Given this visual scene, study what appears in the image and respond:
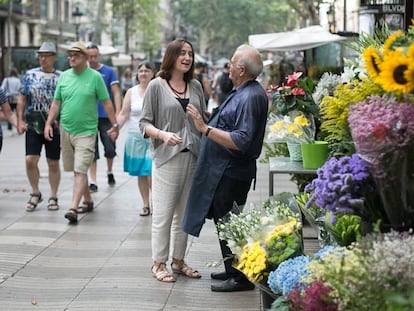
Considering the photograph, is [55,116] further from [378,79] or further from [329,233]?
[378,79]

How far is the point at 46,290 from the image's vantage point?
6.57 metres

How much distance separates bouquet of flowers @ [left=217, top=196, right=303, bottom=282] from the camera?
5.05 m

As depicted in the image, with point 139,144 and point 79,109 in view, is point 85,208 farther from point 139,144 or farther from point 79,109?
point 79,109

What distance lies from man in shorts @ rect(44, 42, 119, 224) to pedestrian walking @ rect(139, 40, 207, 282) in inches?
107

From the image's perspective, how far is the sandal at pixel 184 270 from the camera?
22.8 ft

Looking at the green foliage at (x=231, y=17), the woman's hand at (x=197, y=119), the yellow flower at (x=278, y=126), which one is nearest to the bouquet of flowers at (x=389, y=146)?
the woman's hand at (x=197, y=119)

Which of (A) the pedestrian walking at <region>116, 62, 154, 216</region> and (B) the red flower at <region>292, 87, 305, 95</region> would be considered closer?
(B) the red flower at <region>292, 87, 305, 95</region>

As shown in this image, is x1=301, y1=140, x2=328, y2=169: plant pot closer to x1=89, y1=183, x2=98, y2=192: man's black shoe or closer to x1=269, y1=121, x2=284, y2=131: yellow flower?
x1=269, y1=121, x2=284, y2=131: yellow flower

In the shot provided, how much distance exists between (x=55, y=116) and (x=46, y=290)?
3387mm

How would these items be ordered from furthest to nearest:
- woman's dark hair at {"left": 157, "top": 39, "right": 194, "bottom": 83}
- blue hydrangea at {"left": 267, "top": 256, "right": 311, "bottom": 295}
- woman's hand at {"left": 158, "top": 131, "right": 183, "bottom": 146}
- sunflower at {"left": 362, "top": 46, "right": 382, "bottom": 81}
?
1. woman's dark hair at {"left": 157, "top": 39, "right": 194, "bottom": 83}
2. woman's hand at {"left": 158, "top": 131, "right": 183, "bottom": 146}
3. blue hydrangea at {"left": 267, "top": 256, "right": 311, "bottom": 295}
4. sunflower at {"left": 362, "top": 46, "right": 382, "bottom": 81}

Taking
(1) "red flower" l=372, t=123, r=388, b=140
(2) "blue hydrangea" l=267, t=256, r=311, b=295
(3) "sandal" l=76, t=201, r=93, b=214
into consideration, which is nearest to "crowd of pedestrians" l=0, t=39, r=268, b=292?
(2) "blue hydrangea" l=267, t=256, r=311, b=295

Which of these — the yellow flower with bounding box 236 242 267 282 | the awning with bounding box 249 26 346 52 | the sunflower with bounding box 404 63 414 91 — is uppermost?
the awning with bounding box 249 26 346 52

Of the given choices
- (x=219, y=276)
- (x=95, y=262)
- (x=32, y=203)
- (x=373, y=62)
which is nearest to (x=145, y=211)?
(x=32, y=203)

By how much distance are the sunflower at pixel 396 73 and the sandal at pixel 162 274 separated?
11.3 feet
